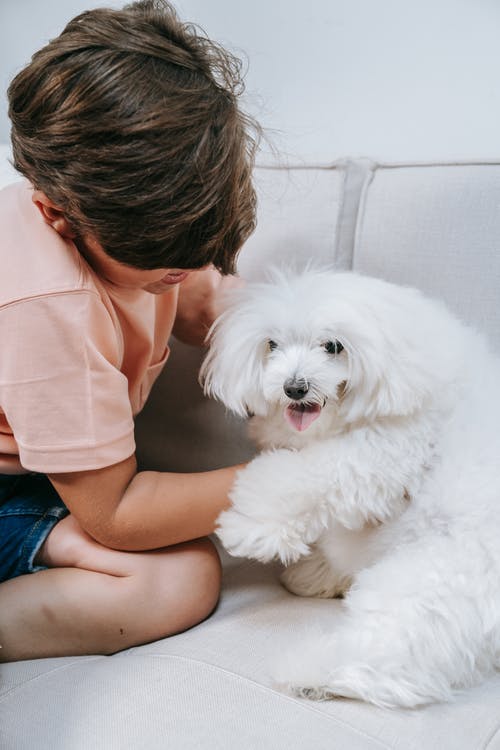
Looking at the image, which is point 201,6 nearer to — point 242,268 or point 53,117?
point 242,268

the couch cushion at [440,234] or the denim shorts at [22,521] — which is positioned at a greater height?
the couch cushion at [440,234]

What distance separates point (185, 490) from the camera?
40.3 inches

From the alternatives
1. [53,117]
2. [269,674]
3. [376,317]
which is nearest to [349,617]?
[269,674]

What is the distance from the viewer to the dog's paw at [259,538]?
957 millimetres

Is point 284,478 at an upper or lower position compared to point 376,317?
lower

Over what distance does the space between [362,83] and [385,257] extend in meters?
0.38

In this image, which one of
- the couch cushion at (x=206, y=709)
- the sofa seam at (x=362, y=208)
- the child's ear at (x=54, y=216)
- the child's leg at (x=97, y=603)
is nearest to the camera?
the couch cushion at (x=206, y=709)

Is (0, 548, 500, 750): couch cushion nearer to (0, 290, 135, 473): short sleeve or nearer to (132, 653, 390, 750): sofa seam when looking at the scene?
(132, 653, 390, 750): sofa seam

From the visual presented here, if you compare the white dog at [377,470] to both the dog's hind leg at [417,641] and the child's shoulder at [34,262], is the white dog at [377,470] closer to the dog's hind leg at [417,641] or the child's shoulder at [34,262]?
the dog's hind leg at [417,641]

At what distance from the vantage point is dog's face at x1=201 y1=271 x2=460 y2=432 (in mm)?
896

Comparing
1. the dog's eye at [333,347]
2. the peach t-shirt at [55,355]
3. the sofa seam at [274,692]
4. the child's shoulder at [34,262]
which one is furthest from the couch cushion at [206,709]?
the child's shoulder at [34,262]

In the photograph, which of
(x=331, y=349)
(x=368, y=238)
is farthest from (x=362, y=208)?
(x=331, y=349)

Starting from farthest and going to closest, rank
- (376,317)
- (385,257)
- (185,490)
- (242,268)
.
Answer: (242,268)
(385,257)
(185,490)
(376,317)

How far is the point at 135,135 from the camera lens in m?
0.78
